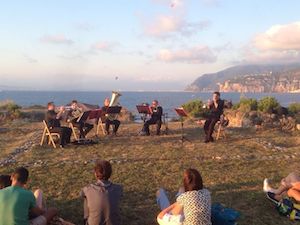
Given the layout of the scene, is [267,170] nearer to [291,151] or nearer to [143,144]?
[291,151]

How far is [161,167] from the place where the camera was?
10.6 meters

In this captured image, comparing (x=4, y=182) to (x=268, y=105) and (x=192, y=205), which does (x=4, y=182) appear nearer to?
(x=192, y=205)

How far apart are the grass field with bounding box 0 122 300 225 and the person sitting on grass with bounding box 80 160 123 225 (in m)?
0.92

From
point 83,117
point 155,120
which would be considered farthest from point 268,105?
point 83,117

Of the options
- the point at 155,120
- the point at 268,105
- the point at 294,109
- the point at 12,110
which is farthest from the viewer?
the point at 12,110

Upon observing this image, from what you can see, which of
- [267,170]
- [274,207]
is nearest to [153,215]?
[274,207]

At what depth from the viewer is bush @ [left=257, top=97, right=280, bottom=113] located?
68.0 feet

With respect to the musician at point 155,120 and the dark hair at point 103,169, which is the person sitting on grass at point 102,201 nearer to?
the dark hair at point 103,169

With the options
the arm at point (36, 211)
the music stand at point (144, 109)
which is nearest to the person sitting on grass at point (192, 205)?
the arm at point (36, 211)

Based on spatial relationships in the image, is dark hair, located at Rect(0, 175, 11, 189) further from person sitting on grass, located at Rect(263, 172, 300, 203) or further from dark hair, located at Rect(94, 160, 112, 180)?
person sitting on grass, located at Rect(263, 172, 300, 203)

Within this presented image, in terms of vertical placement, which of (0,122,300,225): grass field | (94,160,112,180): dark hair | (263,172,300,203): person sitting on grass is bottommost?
(0,122,300,225): grass field

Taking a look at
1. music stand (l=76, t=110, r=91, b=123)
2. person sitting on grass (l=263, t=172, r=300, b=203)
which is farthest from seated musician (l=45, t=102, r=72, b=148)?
person sitting on grass (l=263, t=172, r=300, b=203)

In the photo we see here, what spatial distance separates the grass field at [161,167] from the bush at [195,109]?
622 centimetres

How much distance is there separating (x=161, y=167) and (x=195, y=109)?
41.8 ft
